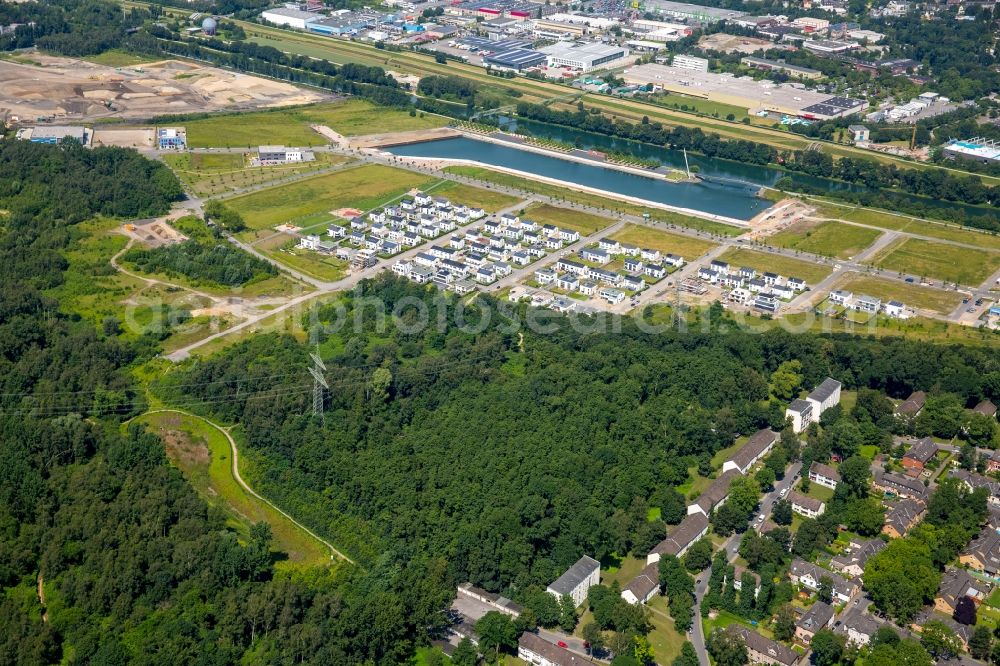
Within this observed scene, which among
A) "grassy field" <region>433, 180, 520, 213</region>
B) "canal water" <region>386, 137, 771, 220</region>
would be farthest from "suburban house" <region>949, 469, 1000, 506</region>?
"grassy field" <region>433, 180, 520, 213</region>

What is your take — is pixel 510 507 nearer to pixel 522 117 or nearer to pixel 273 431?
pixel 273 431

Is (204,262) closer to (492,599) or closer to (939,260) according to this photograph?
(492,599)

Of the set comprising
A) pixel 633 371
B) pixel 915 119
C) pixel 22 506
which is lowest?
pixel 22 506

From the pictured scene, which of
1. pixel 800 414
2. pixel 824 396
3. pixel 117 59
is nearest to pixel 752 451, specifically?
pixel 800 414

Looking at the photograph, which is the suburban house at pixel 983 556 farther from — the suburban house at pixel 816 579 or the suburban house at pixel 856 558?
the suburban house at pixel 816 579

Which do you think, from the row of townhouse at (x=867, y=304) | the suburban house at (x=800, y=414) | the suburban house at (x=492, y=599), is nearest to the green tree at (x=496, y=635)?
the suburban house at (x=492, y=599)

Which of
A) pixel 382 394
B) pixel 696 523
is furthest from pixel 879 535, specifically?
pixel 382 394
